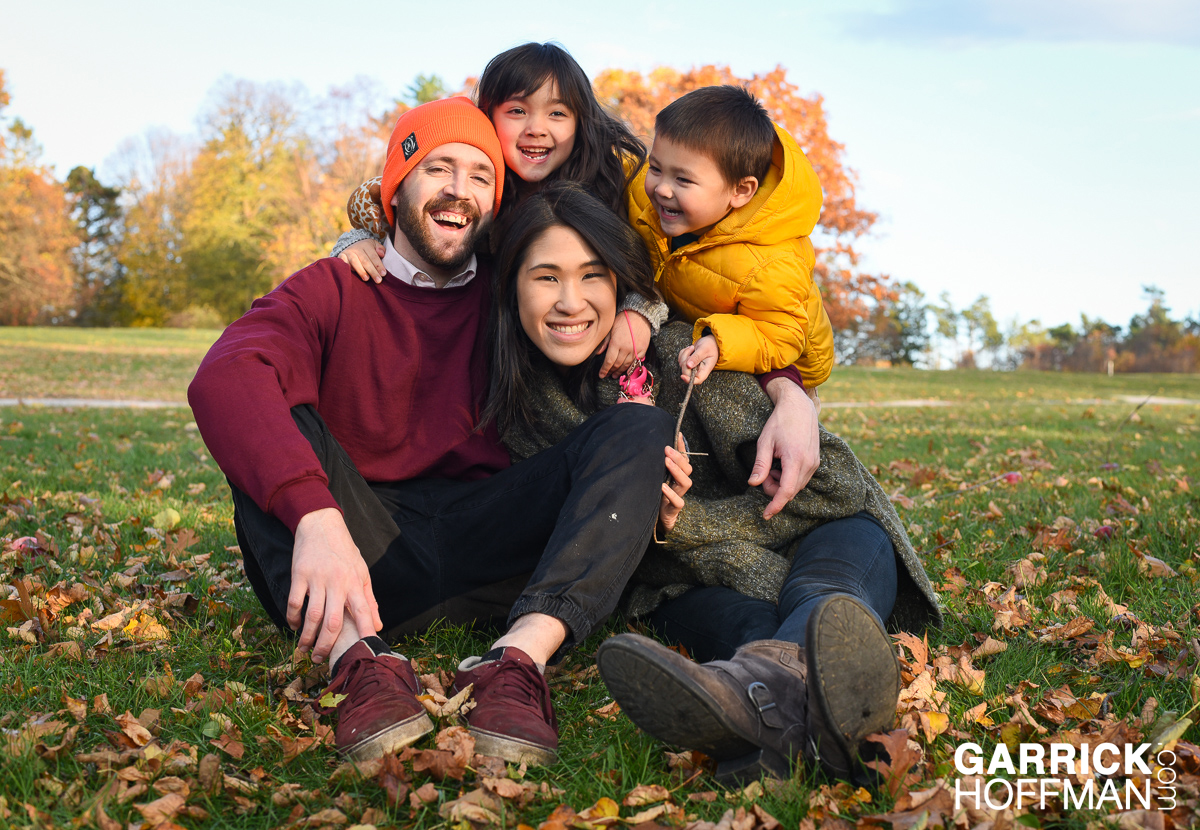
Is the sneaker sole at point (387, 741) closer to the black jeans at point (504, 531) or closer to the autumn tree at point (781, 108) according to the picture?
the black jeans at point (504, 531)

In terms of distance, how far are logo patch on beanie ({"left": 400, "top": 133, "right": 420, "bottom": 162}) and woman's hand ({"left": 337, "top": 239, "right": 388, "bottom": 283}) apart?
366mm

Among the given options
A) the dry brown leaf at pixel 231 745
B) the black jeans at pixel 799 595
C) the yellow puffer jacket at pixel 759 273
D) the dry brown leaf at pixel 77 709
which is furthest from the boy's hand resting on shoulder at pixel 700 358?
the dry brown leaf at pixel 77 709

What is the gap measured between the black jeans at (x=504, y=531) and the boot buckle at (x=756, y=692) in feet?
1.83

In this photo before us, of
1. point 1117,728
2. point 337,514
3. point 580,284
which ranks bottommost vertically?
point 1117,728

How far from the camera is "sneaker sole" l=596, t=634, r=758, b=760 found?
5.89 ft

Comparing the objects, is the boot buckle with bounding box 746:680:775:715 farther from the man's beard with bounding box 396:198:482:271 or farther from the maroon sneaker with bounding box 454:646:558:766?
the man's beard with bounding box 396:198:482:271

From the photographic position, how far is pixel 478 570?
2.83 meters

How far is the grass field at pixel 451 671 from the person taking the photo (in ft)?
6.03

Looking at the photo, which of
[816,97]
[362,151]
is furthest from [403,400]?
[362,151]

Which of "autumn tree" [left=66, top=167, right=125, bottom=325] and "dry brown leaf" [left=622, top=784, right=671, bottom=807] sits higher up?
"autumn tree" [left=66, top=167, right=125, bottom=325]

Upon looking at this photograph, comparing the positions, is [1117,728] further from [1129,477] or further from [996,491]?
[1129,477]

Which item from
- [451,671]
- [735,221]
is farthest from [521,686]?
[735,221]

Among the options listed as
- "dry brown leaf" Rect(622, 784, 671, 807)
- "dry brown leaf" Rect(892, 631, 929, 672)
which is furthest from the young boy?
"dry brown leaf" Rect(622, 784, 671, 807)

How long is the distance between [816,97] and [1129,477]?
1704 cm
